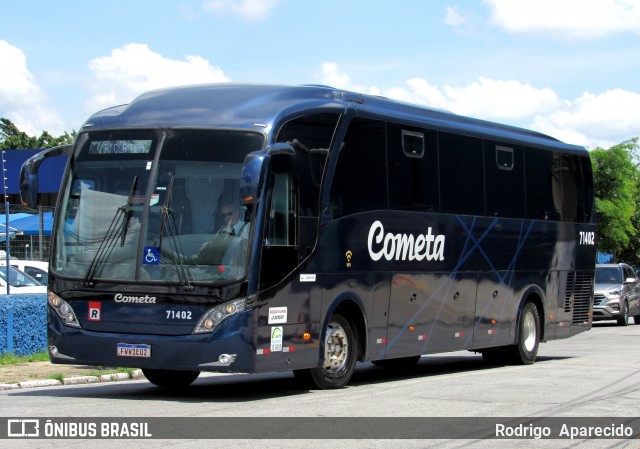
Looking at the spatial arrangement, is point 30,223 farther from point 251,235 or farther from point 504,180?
point 251,235

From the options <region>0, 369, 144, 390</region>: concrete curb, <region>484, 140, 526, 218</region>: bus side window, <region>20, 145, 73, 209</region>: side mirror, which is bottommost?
<region>0, 369, 144, 390</region>: concrete curb

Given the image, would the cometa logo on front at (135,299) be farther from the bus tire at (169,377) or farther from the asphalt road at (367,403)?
the bus tire at (169,377)

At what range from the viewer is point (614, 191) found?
2131 inches

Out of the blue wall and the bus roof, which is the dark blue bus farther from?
the blue wall

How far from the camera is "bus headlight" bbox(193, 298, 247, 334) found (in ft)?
40.3

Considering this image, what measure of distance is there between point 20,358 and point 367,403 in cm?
826

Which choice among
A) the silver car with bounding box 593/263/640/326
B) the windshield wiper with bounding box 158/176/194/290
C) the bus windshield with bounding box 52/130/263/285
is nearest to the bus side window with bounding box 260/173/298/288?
the bus windshield with bounding box 52/130/263/285

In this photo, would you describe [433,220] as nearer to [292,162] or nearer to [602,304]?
[292,162]

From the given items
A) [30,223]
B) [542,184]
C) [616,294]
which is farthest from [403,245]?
[30,223]

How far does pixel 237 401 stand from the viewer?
1288cm

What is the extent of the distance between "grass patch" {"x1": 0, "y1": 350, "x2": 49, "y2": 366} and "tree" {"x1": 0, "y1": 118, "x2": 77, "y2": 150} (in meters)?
56.6

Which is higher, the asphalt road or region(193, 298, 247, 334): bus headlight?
region(193, 298, 247, 334): bus headlight

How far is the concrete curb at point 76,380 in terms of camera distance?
15422 millimetres

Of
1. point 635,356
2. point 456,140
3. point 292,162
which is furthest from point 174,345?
point 635,356
